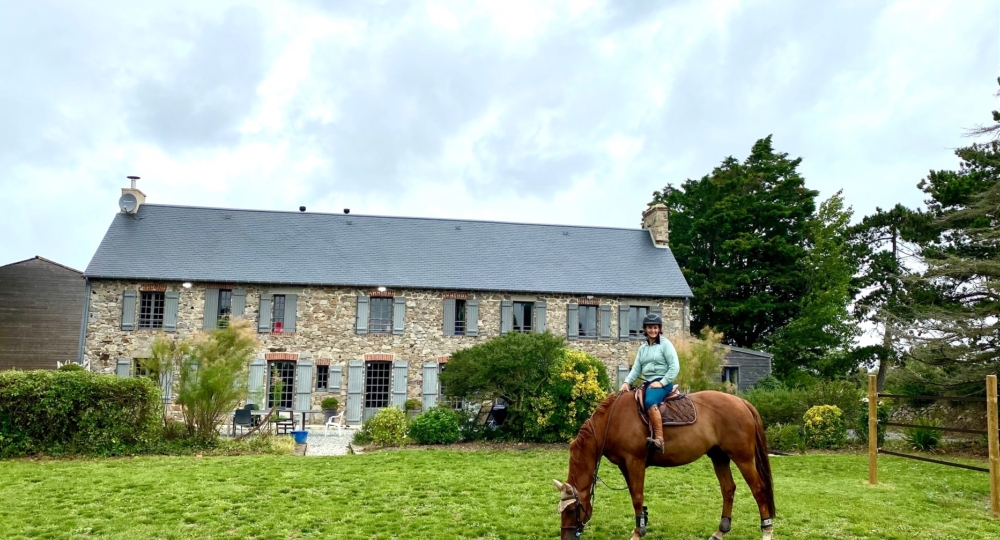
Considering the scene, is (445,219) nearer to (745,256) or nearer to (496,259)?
(496,259)

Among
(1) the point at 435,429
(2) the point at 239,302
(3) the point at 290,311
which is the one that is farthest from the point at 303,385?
(1) the point at 435,429

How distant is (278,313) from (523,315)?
27.1 ft

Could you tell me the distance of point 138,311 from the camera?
21.1 metres

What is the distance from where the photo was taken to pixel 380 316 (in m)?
22.3

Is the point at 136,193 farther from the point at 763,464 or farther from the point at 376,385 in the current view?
the point at 763,464

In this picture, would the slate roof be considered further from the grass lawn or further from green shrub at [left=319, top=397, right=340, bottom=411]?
the grass lawn

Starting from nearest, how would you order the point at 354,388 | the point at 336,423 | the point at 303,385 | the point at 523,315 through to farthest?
the point at 336,423, the point at 303,385, the point at 354,388, the point at 523,315

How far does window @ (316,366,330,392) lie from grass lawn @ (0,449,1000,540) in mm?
9208

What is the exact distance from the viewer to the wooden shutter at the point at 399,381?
21.5m

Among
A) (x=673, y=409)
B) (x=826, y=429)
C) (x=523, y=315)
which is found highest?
(x=523, y=315)

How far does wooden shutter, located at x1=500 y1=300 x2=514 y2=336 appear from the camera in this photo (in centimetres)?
2277

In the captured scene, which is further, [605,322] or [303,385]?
[605,322]

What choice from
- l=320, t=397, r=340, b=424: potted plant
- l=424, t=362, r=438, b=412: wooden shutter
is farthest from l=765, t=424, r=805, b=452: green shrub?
l=320, t=397, r=340, b=424: potted plant

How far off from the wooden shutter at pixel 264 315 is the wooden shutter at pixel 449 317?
5.70 m
